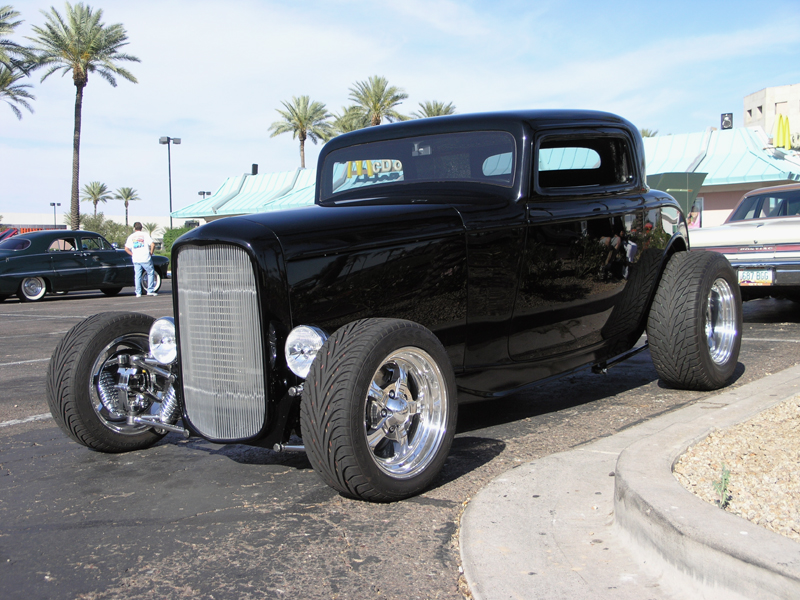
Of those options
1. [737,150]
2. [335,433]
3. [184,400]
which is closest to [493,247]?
[335,433]

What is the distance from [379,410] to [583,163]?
2528 millimetres

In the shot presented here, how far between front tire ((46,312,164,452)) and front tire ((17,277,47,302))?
1440cm

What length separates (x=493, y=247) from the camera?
12.8 feet

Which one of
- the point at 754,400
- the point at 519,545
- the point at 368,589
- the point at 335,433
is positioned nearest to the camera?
the point at 368,589

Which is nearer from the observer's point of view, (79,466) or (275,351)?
(275,351)

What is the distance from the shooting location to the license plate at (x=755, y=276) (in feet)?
26.9

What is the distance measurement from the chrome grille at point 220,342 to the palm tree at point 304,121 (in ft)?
151

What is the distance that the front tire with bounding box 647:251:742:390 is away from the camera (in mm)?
4801

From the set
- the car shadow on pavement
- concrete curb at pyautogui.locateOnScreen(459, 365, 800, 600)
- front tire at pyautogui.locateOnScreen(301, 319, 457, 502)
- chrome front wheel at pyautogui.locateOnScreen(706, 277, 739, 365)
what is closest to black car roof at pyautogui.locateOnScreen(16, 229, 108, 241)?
the car shadow on pavement

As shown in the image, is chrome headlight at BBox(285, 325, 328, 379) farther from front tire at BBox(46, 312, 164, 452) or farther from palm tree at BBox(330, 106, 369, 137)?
palm tree at BBox(330, 106, 369, 137)

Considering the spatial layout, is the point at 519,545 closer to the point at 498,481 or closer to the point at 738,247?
the point at 498,481

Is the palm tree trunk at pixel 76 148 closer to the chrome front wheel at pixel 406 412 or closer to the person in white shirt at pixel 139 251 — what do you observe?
the person in white shirt at pixel 139 251

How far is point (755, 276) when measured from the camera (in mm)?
8320

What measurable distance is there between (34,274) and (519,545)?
54.6 ft
